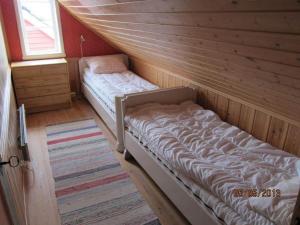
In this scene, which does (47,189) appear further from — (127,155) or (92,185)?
(127,155)

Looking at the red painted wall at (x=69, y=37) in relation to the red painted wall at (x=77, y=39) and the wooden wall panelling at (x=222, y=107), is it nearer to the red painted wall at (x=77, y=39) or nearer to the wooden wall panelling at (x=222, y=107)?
the red painted wall at (x=77, y=39)

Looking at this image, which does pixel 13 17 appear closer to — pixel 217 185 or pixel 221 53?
pixel 221 53

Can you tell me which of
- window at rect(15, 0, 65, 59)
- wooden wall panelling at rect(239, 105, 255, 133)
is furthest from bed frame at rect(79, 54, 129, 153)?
wooden wall panelling at rect(239, 105, 255, 133)

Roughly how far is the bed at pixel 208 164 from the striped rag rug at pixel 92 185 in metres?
0.24

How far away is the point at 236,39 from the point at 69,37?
3.36 metres

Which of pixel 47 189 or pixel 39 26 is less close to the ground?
pixel 39 26

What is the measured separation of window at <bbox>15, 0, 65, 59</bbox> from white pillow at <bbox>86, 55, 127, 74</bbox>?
21.4 inches

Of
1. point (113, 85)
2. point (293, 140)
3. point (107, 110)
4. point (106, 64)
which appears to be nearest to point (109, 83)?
point (113, 85)

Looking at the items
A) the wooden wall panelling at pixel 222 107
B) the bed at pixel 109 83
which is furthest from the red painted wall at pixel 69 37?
the wooden wall panelling at pixel 222 107

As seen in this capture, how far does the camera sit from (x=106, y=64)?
Result: 3.87 m

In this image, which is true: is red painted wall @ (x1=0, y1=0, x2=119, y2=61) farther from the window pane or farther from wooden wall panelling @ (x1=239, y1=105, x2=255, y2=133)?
wooden wall panelling @ (x1=239, y1=105, x2=255, y2=133)

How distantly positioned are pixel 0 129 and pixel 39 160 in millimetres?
1205

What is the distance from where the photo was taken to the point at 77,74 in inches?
164

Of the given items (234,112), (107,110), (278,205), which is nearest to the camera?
(278,205)
